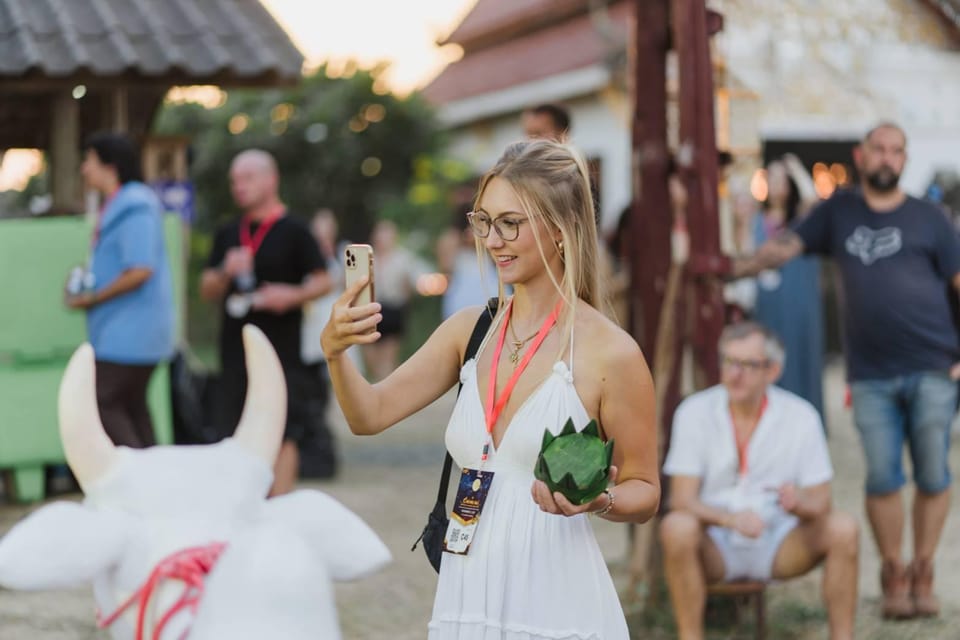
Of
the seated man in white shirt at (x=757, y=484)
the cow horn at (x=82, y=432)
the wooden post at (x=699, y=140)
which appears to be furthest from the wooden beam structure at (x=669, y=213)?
the cow horn at (x=82, y=432)

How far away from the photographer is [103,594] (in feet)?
8.48

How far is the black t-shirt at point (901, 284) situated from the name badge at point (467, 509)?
357 centimetres

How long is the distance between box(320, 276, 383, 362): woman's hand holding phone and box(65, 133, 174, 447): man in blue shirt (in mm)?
4149

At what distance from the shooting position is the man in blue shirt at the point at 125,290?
6.81 metres

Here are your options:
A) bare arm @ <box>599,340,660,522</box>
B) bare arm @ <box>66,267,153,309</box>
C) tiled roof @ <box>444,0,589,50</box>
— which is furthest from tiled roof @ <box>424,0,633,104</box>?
bare arm @ <box>599,340,660,522</box>

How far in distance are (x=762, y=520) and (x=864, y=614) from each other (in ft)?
3.78

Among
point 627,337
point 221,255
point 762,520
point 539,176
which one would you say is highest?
point 221,255

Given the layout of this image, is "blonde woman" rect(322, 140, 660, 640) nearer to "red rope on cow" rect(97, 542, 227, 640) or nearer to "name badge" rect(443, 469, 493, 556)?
"name badge" rect(443, 469, 493, 556)

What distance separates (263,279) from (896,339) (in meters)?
3.12

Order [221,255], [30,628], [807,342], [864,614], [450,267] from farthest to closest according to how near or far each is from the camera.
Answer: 1. [450,267]
2. [807,342]
3. [221,255]
4. [864,614]
5. [30,628]

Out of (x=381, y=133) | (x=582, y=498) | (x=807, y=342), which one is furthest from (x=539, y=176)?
(x=381, y=133)

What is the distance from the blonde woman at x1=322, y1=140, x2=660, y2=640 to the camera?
299 centimetres

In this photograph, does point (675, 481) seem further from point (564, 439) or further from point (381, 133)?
point (381, 133)

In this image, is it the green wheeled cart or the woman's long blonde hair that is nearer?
the woman's long blonde hair
